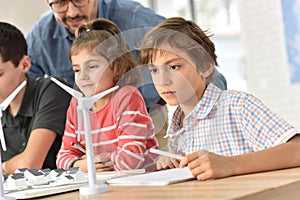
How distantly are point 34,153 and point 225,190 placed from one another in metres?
0.99

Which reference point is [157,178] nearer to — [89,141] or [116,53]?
[89,141]

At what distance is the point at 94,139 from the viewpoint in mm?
1135

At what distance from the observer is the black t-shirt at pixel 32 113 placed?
1885 millimetres

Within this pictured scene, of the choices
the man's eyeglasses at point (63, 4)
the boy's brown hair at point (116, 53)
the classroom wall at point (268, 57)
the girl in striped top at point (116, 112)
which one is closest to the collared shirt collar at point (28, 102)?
the man's eyeglasses at point (63, 4)

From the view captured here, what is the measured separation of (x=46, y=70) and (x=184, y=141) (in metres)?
1.18

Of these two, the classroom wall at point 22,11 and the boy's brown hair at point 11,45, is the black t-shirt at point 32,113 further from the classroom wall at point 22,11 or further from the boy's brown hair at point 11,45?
the classroom wall at point 22,11

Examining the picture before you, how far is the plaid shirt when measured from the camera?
1142 mm

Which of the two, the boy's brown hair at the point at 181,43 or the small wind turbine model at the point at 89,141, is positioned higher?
the boy's brown hair at the point at 181,43

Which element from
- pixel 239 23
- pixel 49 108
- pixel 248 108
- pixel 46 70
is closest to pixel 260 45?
pixel 239 23

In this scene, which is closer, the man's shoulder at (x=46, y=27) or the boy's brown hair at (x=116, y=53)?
the boy's brown hair at (x=116, y=53)

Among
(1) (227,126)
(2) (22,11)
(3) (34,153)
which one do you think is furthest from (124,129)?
(2) (22,11)

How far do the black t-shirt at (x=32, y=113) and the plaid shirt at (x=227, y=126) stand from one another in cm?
75

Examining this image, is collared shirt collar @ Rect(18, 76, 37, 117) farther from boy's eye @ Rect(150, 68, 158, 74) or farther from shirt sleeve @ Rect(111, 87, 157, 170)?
boy's eye @ Rect(150, 68, 158, 74)

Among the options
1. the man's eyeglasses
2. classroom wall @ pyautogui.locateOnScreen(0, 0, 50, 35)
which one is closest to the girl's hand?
the man's eyeglasses
